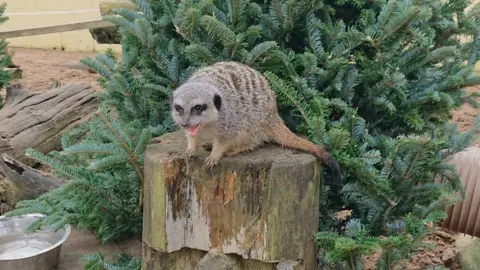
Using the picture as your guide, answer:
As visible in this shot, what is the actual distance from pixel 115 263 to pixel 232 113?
892mm

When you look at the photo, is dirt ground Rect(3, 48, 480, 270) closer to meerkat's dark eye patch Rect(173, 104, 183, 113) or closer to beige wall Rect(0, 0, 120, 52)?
beige wall Rect(0, 0, 120, 52)

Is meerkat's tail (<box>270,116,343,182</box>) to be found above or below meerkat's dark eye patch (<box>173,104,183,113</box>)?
below

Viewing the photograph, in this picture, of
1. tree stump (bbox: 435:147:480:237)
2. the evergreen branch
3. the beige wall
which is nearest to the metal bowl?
the evergreen branch

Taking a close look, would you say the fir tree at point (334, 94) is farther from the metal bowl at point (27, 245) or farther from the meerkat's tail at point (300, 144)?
the metal bowl at point (27, 245)

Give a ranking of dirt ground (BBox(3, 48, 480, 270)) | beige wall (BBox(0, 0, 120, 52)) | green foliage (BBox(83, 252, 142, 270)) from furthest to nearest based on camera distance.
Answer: beige wall (BBox(0, 0, 120, 52))
dirt ground (BBox(3, 48, 480, 270))
green foliage (BBox(83, 252, 142, 270))

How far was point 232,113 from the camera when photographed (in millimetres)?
2244

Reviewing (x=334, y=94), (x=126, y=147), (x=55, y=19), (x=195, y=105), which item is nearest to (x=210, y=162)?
(x=195, y=105)

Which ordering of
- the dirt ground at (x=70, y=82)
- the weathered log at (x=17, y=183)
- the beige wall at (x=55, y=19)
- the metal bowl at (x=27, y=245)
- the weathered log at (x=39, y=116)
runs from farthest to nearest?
the beige wall at (x=55, y=19), the weathered log at (x=39, y=116), the weathered log at (x=17, y=183), the dirt ground at (x=70, y=82), the metal bowl at (x=27, y=245)

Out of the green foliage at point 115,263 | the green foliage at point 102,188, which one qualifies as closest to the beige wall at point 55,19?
the green foliage at point 102,188

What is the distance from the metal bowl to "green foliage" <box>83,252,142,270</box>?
34 centimetres

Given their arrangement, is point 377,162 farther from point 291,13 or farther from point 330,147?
Result: point 291,13

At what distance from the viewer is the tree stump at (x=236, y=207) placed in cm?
208

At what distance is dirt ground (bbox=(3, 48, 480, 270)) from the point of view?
115 inches

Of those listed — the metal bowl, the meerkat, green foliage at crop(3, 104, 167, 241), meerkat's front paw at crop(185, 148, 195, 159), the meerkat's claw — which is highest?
the meerkat
